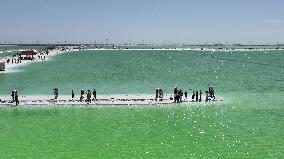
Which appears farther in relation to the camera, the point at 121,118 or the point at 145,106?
the point at 145,106

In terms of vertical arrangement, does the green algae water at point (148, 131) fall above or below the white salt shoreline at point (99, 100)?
below

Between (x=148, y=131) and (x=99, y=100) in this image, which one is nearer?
(x=148, y=131)

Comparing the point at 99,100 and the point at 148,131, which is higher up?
the point at 99,100

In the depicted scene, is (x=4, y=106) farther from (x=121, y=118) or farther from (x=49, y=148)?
(x=49, y=148)

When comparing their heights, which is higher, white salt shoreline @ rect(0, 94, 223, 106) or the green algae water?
white salt shoreline @ rect(0, 94, 223, 106)

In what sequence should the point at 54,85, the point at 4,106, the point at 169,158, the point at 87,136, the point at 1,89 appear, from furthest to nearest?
the point at 54,85 → the point at 1,89 → the point at 4,106 → the point at 87,136 → the point at 169,158

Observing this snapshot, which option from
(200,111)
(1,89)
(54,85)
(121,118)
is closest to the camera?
(121,118)

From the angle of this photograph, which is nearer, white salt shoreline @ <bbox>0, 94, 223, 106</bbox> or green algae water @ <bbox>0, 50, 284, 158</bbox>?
green algae water @ <bbox>0, 50, 284, 158</bbox>

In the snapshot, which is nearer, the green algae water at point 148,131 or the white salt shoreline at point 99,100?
the green algae water at point 148,131

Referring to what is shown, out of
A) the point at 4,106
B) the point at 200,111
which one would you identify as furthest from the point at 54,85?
the point at 200,111

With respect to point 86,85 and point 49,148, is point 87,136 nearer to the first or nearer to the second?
point 49,148

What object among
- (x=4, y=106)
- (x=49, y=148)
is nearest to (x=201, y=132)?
(x=49, y=148)
